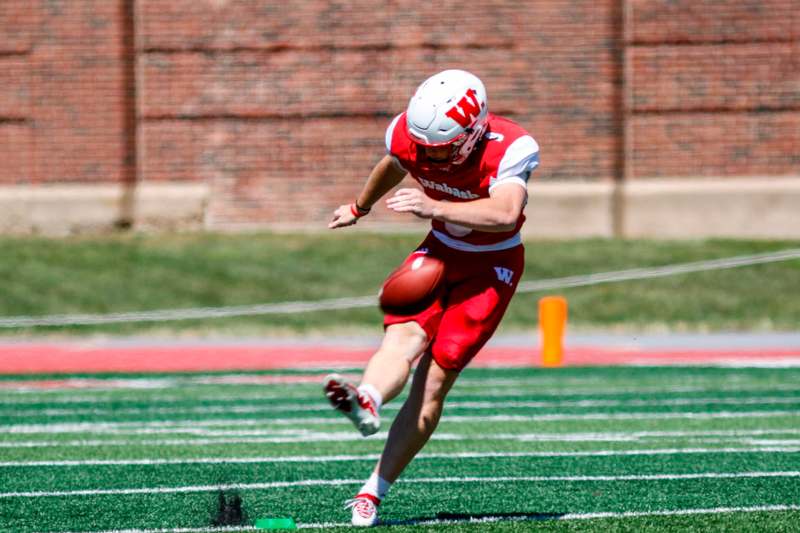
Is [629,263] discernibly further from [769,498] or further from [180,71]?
[769,498]

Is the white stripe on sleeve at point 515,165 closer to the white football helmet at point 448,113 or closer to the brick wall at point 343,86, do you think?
the white football helmet at point 448,113

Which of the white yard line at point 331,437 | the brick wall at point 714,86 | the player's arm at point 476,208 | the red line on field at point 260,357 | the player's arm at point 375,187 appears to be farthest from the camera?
the brick wall at point 714,86

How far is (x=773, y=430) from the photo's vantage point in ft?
30.8

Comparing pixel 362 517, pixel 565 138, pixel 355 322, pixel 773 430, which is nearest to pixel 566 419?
pixel 773 430

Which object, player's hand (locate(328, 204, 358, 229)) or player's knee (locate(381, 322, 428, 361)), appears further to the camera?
player's hand (locate(328, 204, 358, 229))

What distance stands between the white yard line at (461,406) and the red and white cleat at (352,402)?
217 inches

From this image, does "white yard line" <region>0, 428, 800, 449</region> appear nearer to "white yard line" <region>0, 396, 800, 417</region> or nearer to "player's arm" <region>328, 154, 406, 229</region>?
"white yard line" <region>0, 396, 800, 417</region>

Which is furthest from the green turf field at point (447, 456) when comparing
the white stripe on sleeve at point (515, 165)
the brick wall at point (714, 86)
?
the brick wall at point (714, 86)

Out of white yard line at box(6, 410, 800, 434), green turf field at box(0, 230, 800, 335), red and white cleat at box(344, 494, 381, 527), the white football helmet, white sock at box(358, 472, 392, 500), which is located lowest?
green turf field at box(0, 230, 800, 335)

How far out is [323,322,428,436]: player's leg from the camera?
210 inches

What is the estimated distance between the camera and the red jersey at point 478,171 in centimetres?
587

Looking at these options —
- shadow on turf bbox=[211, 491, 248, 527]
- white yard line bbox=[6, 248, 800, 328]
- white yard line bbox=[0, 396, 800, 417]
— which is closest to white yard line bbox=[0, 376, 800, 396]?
white yard line bbox=[0, 396, 800, 417]

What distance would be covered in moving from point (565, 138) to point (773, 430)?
12.1 m

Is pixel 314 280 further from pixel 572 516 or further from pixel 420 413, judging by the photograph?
pixel 420 413
